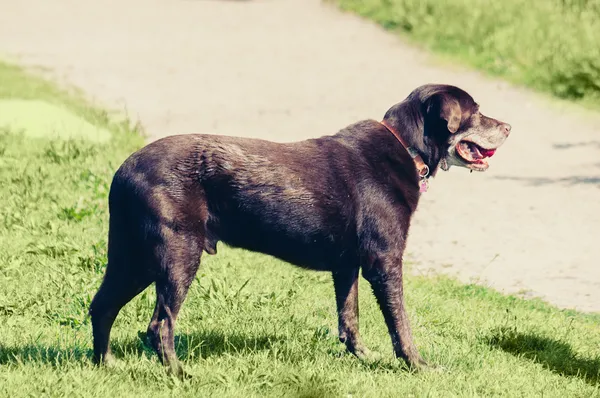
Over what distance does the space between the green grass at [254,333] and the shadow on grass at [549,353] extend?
0.03ft

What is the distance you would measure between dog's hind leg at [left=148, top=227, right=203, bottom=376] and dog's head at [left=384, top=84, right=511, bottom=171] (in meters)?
1.52

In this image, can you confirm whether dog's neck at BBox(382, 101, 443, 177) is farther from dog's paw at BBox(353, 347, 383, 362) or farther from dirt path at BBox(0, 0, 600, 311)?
dirt path at BBox(0, 0, 600, 311)

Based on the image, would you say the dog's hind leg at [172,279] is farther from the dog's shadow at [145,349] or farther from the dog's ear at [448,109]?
the dog's ear at [448,109]

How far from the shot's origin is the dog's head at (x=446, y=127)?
578cm

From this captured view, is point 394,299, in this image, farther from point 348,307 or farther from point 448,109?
point 448,109

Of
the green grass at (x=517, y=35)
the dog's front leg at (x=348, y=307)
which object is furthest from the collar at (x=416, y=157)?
the green grass at (x=517, y=35)

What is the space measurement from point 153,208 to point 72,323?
4.60 ft

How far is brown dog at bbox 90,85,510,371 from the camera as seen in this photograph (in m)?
5.18

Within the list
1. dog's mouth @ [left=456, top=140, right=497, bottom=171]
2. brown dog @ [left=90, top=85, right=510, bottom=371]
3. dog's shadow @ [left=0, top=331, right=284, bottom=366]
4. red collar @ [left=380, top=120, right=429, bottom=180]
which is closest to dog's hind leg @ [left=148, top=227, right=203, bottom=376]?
brown dog @ [left=90, top=85, right=510, bottom=371]

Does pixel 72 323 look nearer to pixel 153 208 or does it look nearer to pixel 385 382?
pixel 153 208

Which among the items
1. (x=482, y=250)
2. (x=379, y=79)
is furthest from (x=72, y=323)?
(x=379, y=79)

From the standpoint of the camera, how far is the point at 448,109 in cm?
573

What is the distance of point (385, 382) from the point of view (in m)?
5.17

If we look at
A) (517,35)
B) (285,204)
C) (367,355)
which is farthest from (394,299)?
(517,35)
